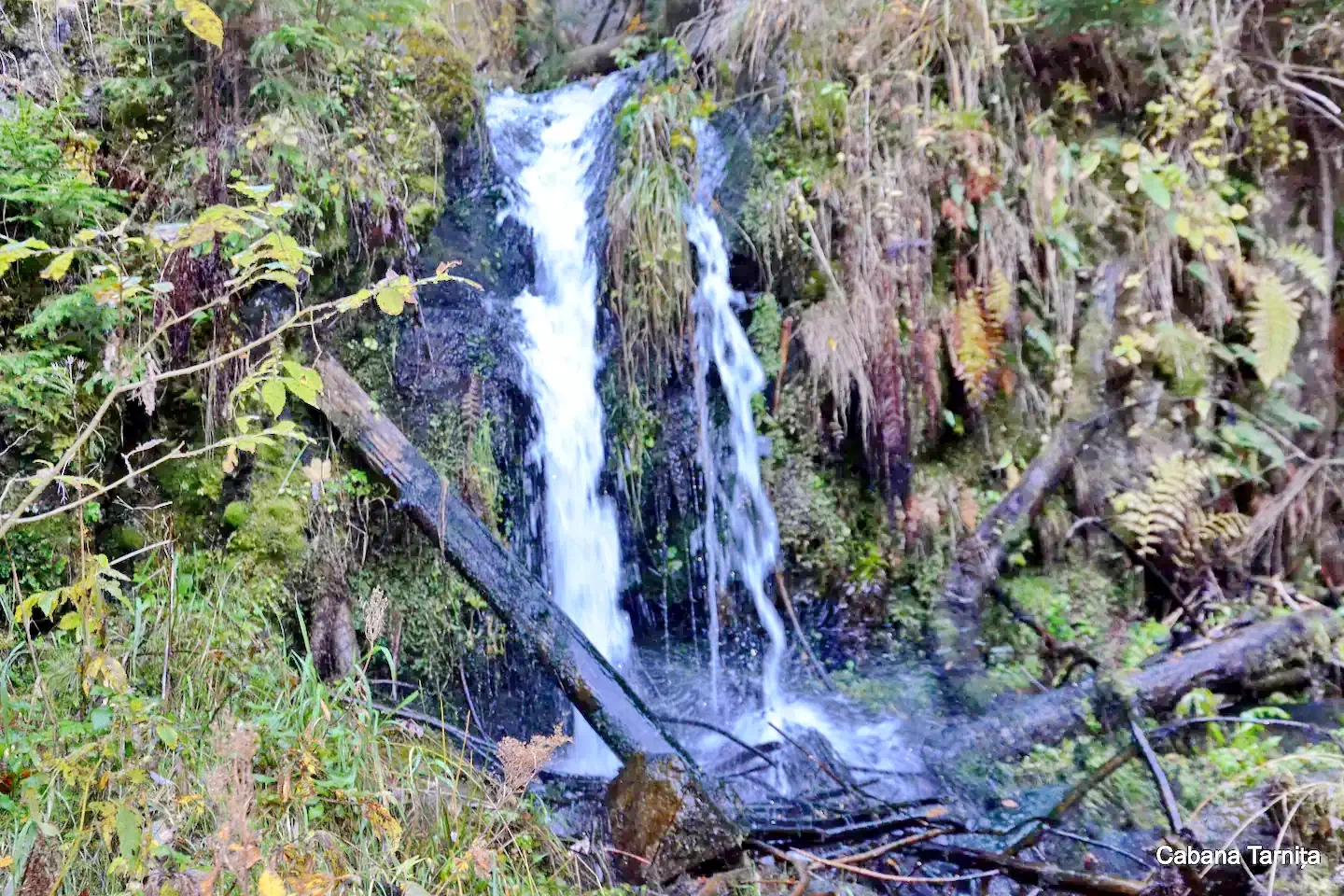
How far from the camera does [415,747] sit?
2.54 meters

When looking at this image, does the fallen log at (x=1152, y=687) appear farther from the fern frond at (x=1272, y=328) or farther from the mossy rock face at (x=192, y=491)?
the mossy rock face at (x=192, y=491)

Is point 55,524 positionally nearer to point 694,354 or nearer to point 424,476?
point 424,476

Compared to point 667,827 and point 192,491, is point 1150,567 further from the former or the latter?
point 192,491

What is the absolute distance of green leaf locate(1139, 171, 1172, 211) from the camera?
454 cm

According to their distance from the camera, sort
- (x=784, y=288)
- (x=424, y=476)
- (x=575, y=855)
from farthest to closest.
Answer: (x=784, y=288)
(x=424, y=476)
(x=575, y=855)

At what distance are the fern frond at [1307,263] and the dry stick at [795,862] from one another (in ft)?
Result: 15.0

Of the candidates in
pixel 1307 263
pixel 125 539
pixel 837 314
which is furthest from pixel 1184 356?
pixel 125 539

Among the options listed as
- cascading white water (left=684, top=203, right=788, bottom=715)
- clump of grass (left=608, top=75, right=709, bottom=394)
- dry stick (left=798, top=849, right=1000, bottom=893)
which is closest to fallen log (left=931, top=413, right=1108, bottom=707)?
cascading white water (left=684, top=203, right=788, bottom=715)

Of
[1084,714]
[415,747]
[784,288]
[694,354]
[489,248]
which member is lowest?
[1084,714]

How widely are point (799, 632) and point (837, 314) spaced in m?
1.92

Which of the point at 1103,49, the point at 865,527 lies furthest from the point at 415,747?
the point at 1103,49

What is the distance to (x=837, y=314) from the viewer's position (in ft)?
15.3

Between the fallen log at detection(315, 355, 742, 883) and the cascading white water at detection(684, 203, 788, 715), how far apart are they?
1.75m

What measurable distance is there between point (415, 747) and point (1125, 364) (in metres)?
4.50
